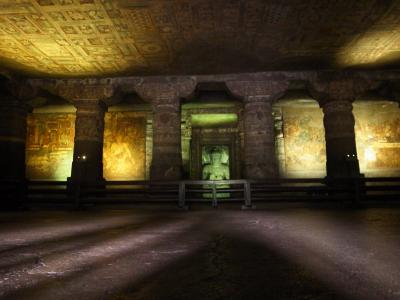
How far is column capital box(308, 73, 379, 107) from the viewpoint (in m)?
7.74

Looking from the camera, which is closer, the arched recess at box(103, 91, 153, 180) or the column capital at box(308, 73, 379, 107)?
the column capital at box(308, 73, 379, 107)

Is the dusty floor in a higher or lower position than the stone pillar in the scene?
lower

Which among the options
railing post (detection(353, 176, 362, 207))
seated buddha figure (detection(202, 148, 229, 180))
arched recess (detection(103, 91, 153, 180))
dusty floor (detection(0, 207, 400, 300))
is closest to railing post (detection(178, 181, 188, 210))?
dusty floor (detection(0, 207, 400, 300))

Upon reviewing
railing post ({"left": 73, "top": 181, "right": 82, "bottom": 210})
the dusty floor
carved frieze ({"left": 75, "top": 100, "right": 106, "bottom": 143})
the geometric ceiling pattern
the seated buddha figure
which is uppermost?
the geometric ceiling pattern

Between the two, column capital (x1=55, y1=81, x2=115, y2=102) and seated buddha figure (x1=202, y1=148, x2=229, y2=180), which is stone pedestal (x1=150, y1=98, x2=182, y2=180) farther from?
seated buddha figure (x1=202, y1=148, x2=229, y2=180)

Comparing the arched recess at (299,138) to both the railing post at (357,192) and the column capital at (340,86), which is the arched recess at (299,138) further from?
the railing post at (357,192)

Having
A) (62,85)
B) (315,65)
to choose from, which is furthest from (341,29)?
(62,85)

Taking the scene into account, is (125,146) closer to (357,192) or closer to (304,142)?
(304,142)

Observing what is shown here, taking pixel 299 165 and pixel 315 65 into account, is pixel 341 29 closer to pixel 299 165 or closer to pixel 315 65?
pixel 315 65

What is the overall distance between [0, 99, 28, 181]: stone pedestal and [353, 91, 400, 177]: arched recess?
1198 cm

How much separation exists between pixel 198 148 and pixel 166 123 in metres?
3.08

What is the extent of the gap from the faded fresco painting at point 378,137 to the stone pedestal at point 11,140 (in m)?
12.0

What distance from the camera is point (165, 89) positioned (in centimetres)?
812

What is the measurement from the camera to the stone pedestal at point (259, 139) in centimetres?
753
